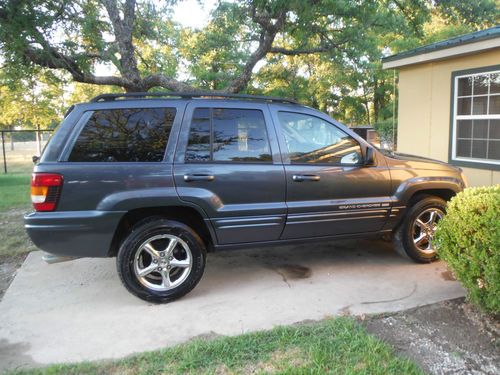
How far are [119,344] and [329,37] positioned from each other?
9.33 meters

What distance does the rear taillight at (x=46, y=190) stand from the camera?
139 inches

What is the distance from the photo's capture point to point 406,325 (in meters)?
3.38

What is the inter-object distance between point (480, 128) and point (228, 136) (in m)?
5.60

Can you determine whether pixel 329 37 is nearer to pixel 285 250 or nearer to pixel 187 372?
pixel 285 250

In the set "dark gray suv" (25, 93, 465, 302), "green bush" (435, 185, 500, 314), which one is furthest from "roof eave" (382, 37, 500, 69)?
"green bush" (435, 185, 500, 314)

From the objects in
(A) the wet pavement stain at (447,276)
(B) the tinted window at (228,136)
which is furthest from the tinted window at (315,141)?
(A) the wet pavement stain at (447,276)

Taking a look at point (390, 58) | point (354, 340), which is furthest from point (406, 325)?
point (390, 58)

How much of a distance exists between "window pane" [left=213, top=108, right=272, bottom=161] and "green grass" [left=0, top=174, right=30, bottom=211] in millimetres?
6105

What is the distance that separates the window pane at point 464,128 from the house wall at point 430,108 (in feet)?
0.70

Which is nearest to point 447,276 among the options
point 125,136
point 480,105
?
point 125,136

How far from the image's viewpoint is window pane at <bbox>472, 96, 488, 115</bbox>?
7.43 metres

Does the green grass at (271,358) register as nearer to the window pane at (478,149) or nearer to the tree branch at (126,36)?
the window pane at (478,149)

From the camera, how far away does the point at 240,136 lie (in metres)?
4.13

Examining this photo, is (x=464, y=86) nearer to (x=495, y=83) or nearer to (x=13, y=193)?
(x=495, y=83)
